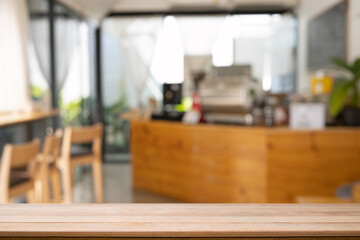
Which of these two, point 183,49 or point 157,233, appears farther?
point 183,49

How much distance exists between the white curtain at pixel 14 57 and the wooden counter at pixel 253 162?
1.72m

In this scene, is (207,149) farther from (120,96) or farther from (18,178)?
(120,96)

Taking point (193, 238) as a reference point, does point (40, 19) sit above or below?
above

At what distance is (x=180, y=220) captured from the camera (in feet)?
2.10

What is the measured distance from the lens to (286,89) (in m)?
7.54

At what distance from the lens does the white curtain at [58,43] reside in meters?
5.45

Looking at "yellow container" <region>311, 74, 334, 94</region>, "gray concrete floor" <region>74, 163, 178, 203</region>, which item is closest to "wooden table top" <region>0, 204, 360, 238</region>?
"yellow container" <region>311, 74, 334, 94</region>

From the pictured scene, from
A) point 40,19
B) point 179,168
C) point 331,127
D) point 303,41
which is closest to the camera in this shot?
point 331,127

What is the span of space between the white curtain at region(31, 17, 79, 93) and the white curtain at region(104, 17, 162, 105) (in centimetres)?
121

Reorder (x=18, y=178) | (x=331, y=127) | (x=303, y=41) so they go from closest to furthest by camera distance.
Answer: (x=18, y=178) → (x=331, y=127) → (x=303, y=41)

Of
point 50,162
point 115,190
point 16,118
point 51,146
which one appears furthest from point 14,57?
point 115,190

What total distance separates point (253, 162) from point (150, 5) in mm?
4655

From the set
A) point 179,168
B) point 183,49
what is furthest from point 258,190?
point 183,49

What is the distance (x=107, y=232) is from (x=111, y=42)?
7.54m
